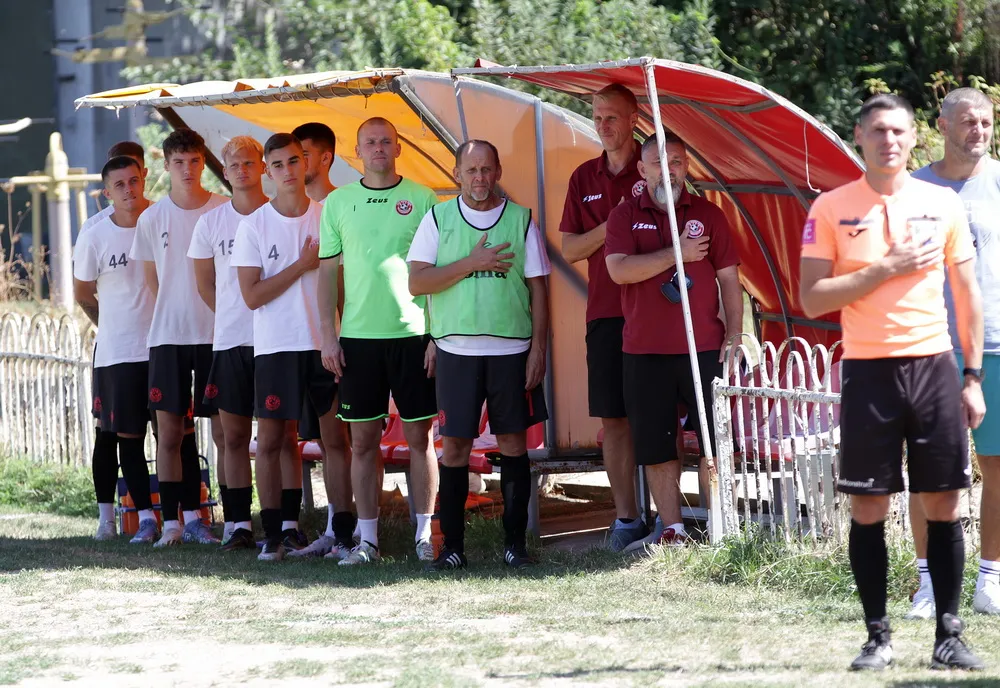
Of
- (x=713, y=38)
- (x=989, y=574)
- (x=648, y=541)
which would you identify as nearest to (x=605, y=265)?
(x=648, y=541)

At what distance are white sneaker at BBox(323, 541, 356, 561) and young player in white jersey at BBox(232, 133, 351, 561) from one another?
267 millimetres

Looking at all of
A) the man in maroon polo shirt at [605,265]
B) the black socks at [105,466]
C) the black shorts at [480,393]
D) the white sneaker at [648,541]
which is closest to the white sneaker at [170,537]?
the black socks at [105,466]

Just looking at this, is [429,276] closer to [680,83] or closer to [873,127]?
[680,83]

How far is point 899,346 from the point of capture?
4.69 m

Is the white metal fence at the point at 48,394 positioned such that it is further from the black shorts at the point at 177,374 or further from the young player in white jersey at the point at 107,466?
the black shorts at the point at 177,374

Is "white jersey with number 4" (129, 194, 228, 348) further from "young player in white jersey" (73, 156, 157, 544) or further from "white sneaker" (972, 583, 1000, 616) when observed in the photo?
"white sneaker" (972, 583, 1000, 616)

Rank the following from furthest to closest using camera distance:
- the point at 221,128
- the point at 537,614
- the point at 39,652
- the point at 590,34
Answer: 1. the point at 590,34
2. the point at 221,128
3. the point at 537,614
4. the point at 39,652

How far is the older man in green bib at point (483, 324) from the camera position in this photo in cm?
700

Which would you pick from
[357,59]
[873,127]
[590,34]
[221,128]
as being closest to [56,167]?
[357,59]

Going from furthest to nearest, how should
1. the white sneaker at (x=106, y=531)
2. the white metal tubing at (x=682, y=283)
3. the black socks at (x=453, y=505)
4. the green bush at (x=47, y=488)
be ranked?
1. the green bush at (x=47, y=488)
2. the white sneaker at (x=106, y=531)
3. the black socks at (x=453, y=505)
4. the white metal tubing at (x=682, y=283)

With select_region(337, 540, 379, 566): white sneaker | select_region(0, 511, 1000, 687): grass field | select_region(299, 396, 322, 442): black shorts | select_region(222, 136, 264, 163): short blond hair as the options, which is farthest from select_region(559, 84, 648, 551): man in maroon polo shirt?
select_region(222, 136, 264, 163): short blond hair

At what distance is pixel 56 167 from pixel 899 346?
15.5m

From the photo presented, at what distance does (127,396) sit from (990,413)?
16.1 feet

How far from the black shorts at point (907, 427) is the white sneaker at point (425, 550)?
3.03m
